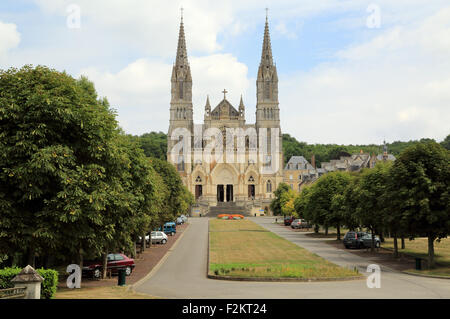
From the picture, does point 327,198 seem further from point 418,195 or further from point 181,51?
point 181,51

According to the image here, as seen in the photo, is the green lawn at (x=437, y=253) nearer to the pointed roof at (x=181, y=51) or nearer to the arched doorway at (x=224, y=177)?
the arched doorway at (x=224, y=177)

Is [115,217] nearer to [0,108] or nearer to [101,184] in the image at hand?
[101,184]

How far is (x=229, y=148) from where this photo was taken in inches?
4852

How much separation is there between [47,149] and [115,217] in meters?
4.83

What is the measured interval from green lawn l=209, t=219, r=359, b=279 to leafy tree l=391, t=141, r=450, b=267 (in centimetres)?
546

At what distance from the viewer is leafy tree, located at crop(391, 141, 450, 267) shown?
28828 mm

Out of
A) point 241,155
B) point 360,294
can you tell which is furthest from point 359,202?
point 241,155

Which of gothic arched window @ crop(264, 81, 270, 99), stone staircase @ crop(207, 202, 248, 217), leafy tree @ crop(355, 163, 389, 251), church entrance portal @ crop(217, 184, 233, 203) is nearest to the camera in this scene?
leafy tree @ crop(355, 163, 389, 251)

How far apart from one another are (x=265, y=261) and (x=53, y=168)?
689 inches

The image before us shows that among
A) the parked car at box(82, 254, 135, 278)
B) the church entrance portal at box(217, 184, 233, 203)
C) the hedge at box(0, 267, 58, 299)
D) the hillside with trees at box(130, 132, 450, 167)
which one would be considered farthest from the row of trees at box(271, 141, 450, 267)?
the hillside with trees at box(130, 132, 450, 167)

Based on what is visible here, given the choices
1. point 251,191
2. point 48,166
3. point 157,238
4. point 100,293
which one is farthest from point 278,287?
point 251,191

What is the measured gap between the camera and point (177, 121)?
123 meters

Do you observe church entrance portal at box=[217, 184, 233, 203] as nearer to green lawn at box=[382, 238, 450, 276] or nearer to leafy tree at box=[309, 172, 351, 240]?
leafy tree at box=[309, 172, 351, 240]

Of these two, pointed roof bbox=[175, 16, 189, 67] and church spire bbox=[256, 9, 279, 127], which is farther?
pointed roof bbox=[175, 16, 189, 67]
